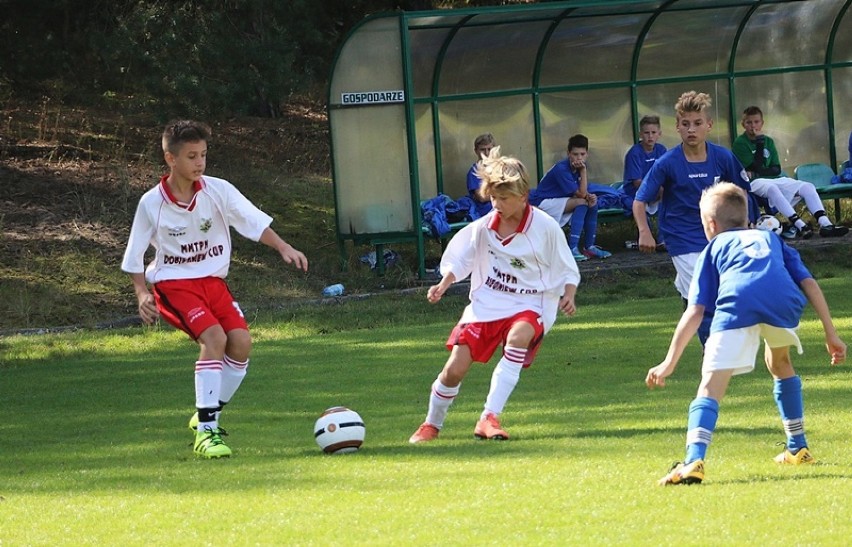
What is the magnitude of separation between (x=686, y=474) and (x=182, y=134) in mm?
3571

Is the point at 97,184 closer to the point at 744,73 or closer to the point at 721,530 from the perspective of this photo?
the point at 744,73

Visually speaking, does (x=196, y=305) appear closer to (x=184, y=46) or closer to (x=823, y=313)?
(x=823, y=313)

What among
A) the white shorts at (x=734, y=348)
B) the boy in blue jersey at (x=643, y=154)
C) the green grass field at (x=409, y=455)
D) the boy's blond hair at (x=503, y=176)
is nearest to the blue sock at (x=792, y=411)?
the green grass field at (x=409, y=455)

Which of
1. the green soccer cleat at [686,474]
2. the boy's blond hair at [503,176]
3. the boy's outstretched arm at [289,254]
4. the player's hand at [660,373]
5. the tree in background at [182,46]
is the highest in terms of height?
the tree in background at [182,46]

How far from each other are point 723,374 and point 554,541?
133cm

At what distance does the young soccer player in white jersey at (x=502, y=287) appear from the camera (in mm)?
7707

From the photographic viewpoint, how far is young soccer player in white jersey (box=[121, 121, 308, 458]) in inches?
314

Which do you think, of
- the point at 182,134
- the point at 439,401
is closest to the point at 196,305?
the point at 182,134

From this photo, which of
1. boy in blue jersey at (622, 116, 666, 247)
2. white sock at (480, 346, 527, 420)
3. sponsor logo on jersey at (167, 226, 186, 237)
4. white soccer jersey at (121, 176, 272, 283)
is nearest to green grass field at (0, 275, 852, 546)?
white sock at (480, 346, 527, 420)

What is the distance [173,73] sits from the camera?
20.2 meters

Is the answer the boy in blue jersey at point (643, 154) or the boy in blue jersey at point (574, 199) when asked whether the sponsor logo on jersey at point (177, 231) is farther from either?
the boy in blue jersey at point (643, 154)

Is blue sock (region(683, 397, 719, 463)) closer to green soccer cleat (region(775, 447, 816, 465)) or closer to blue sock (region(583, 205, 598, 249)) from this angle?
green soccer cleat (region(775, 447, 816, 465))

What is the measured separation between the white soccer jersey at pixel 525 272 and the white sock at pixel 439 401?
39 centimetres

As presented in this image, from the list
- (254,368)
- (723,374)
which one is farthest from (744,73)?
(723,374)
